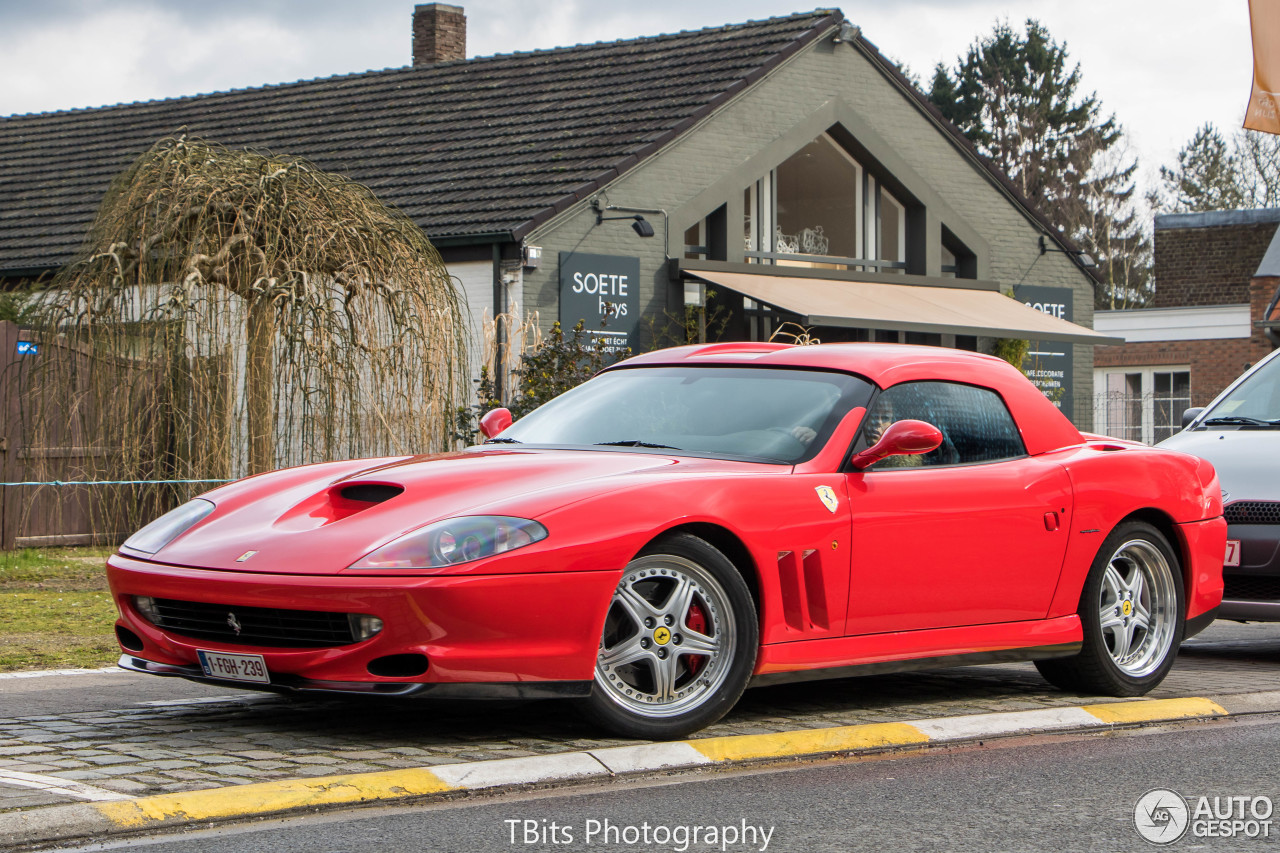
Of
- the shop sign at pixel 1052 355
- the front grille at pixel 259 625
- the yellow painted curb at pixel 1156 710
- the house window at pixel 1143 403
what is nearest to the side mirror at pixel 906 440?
the yellow painted curb at pixel 1156 710

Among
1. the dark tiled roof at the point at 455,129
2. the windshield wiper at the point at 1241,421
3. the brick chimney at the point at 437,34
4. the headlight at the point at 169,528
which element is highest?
the brick chimney at the point at 437,34

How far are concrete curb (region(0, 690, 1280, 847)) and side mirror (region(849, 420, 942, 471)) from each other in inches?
40.0

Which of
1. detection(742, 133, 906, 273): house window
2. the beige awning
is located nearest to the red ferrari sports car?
the beige awning

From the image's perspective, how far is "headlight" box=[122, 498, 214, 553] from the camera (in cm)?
600

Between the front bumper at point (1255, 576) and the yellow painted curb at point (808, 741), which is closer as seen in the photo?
the yellow painted curb at point (808, 741)

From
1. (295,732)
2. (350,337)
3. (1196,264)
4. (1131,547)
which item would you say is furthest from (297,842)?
(1196,264)

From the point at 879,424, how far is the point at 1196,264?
35809 mm

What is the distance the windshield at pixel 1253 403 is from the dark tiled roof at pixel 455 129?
32.5 ft

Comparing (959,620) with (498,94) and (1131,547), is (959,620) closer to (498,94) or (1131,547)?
(1131,547)

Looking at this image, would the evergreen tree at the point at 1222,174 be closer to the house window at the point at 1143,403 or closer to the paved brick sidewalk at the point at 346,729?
A: the house window at the point at 1143,403

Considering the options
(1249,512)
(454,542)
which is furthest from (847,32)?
(454,542)

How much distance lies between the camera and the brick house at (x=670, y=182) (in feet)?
63.4

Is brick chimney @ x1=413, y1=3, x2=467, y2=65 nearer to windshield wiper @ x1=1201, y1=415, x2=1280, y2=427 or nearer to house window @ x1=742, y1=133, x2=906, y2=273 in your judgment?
house window @ x1=742, y1=133, x2=906, y2=273

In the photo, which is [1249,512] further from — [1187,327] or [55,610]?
[1187,327]
